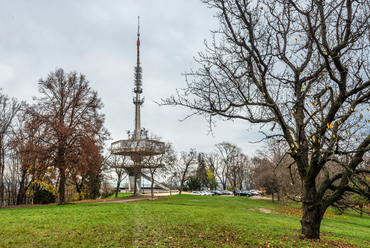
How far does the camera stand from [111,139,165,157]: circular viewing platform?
4366 centimetres

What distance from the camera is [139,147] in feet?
150

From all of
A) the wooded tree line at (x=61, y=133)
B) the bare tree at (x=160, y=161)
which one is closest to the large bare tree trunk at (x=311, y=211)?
the wooded tree line at (x=61, y=133)

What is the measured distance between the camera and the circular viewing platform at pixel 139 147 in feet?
143

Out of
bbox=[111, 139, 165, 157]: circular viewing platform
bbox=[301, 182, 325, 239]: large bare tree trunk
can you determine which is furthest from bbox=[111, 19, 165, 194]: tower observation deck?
bbox=[301, 182, 325, 239]: large bare tree trunk

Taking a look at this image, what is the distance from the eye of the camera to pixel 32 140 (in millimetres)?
22281

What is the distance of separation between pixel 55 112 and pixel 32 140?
118 inches

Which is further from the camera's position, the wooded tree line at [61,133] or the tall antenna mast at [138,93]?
the tall antenna mast at [138,93]

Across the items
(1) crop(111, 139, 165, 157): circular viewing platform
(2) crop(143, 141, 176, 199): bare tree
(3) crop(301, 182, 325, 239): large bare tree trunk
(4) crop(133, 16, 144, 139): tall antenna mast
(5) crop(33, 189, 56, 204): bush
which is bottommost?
(5) crop(33, 189, 56, 204): bush

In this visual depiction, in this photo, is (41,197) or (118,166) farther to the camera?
(118,166)

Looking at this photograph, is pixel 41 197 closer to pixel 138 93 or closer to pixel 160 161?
pixel 160 161

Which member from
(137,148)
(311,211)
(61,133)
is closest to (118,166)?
(137,148)

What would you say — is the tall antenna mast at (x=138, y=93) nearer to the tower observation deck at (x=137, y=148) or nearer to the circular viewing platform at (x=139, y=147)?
the tower observation deck at (x=137, y=148)

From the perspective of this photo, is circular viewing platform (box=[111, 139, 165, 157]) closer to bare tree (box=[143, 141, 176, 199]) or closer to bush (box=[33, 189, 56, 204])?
bare tree (box=[143, 141, 176, 199])

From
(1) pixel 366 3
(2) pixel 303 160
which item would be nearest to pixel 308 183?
(2) pixel 303 160
